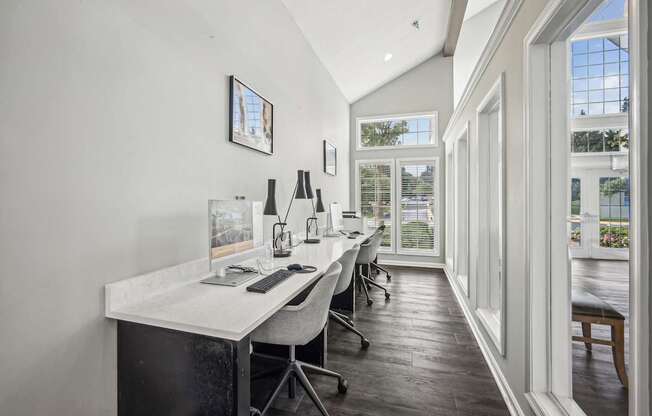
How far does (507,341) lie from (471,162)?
5.64 feet

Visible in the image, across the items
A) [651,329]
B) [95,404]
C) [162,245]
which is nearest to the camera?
[651,329]

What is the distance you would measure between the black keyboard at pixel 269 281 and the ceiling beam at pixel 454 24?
Result: 3823 millimetres

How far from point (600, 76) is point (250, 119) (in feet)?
6.74

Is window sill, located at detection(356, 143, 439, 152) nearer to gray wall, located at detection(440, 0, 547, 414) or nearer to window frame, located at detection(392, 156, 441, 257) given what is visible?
window frame, located at detection(392, 156, 441, 257)

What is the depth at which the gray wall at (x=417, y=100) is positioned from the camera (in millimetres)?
5285

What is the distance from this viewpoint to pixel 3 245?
937 millimetres

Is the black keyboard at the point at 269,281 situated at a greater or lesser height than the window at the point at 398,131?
lesser

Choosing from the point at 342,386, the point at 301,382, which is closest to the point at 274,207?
the point at 301,382

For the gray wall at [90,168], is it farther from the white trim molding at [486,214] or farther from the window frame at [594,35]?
the white trim molding at [486,214]

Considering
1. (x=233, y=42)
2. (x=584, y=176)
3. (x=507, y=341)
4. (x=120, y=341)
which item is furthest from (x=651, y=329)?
(x=233, y=42)

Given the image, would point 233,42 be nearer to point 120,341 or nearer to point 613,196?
point 120,341

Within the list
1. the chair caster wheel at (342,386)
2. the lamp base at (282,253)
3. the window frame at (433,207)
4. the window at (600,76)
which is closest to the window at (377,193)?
the window frame at (433,207)

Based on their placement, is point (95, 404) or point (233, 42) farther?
point (233, 42)

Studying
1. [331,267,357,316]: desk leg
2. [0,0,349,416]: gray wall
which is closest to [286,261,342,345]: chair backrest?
[0,0,349,416]: gray wall
